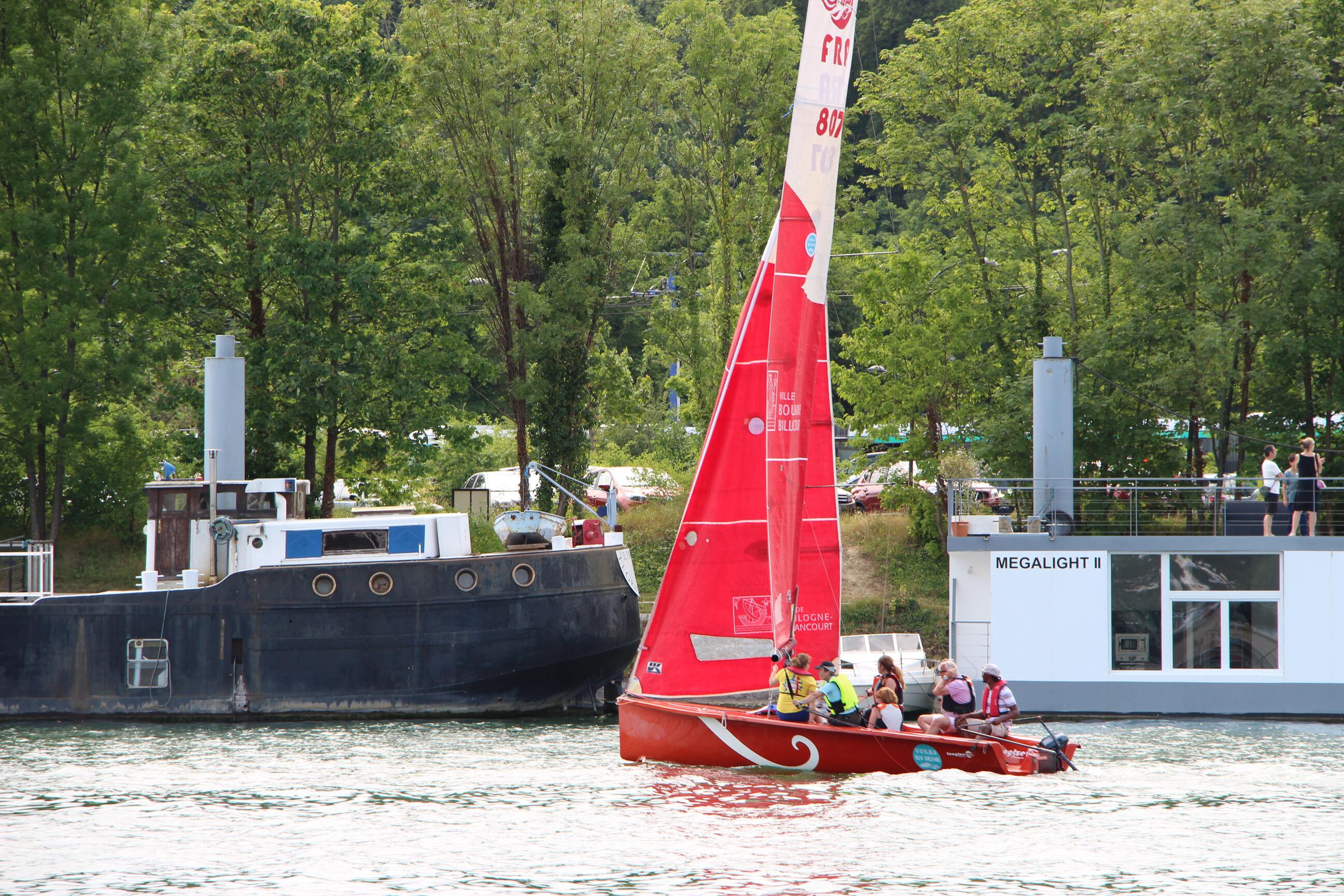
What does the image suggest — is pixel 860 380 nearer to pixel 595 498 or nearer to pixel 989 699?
pixel 595 498

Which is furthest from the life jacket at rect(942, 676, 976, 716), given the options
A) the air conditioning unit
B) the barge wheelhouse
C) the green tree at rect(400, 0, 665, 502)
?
the green tree at rect(400, 0, 665, 502)

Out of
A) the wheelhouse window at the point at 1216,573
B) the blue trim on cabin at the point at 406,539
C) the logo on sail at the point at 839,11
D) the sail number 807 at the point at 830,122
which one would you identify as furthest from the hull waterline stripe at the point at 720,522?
the wheelhouse window at the point at 1216,573

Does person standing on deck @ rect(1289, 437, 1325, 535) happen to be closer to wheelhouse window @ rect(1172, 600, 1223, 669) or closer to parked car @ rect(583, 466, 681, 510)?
wheelhouse window @ rect(1172, 600, 1223, 669)

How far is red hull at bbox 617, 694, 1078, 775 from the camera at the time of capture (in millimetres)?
20719

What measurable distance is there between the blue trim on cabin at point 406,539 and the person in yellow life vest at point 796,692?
31.6 feet

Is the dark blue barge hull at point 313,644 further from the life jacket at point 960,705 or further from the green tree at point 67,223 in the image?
the life jacket at point 960,705

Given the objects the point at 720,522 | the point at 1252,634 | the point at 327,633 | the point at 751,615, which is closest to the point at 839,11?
the point at 720,522

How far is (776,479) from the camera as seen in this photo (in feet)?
71.9

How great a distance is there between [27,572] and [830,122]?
19.1 metres

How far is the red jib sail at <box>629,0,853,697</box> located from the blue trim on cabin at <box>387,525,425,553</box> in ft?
24.3

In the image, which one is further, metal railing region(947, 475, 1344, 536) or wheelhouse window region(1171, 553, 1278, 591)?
metal railing region(947, 475, 1344, 536)

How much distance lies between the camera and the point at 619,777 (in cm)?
2209

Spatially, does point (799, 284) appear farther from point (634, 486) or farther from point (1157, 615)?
point (634, 486)

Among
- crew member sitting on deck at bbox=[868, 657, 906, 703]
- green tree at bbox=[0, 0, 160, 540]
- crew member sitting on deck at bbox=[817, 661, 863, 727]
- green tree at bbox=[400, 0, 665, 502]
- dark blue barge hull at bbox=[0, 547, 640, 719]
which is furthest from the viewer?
green tree at bbox=[400, 0, 665, 502]
